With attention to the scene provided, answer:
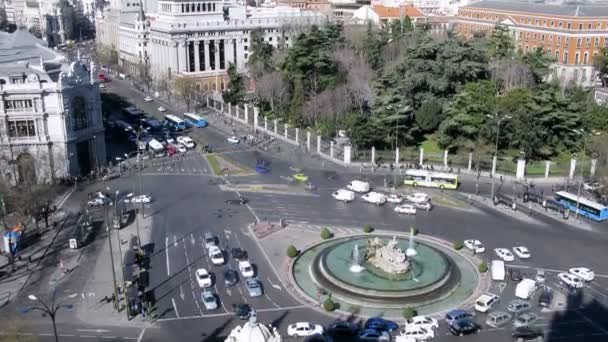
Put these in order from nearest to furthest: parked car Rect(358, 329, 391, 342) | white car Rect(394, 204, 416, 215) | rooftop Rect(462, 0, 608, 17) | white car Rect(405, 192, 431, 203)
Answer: parked car Rect(358, 329, 391, 342) < white car Rect(394, 204, 416, 215) < white car Rect(405, 192, 431, 203) < rooftop Rect(462, 0, 608, 17)

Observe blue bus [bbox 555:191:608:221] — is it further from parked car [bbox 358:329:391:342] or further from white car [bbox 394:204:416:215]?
parked car [bbox 358:329:391:342]

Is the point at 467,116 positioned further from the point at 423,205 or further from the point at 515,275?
the point at 515,275

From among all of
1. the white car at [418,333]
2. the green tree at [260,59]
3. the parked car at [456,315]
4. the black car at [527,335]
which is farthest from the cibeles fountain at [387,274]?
the green tree at [260,59]

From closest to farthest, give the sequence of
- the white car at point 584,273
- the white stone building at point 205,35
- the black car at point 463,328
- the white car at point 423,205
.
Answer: the black car at point 463,328, the white car at point 584,273, the white car at point 423,205, the white stone building at point 205,35

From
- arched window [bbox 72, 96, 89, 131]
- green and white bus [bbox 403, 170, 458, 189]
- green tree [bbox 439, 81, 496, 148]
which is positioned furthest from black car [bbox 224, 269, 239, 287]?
green tree [bbox 439, 81, 496, 148]

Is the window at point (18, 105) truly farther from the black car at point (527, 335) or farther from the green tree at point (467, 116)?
the black car at point (527, 335)

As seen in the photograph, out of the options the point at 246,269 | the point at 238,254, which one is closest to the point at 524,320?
the point at 246,269
